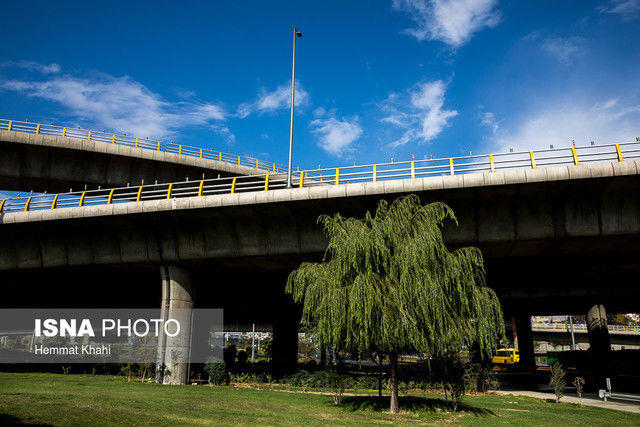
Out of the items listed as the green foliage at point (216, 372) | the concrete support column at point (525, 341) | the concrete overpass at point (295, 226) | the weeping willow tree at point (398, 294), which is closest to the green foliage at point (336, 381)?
the weeping willow tree at point (398, 294)

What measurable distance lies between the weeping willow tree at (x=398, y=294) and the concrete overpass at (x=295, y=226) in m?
5.23

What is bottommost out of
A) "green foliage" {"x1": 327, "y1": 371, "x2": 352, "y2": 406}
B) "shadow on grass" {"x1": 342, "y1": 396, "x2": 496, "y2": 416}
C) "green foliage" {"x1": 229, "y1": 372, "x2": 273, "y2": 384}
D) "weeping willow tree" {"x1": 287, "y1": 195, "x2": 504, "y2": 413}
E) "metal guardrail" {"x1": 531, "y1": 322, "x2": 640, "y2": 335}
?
"green foliage" {"x1": 229, "y1": 372, "x2": 273, "y2": 384}

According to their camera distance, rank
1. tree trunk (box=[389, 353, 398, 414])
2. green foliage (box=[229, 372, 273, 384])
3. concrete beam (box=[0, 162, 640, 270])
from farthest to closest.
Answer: green foliage (box=[229, 372, 273, 384]) < concrete beam (box=[0, 162, 640, 270]) < tree trunk (box=[389, 353, 398, 414])

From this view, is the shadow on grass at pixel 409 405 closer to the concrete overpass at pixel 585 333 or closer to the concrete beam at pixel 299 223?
the concrete beam at pixel 299 223

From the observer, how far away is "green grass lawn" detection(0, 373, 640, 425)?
42.2ft

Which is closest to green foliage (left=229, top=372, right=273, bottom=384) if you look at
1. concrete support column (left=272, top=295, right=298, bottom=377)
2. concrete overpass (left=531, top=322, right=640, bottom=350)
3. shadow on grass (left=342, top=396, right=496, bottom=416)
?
concrete support column (left=272, top=295, right=298, bottom=377)

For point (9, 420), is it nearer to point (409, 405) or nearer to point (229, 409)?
point (229, 409)

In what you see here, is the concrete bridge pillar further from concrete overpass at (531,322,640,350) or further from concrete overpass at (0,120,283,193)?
concrete overpass at (531,322,640,350)

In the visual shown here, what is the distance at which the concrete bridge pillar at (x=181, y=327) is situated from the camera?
24594 millimetres

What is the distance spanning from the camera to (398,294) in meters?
14.9

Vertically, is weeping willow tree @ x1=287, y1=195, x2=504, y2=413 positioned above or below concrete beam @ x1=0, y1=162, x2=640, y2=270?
below

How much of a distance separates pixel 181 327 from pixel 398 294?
625 inches

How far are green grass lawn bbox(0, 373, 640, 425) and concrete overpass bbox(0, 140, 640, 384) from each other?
751cm

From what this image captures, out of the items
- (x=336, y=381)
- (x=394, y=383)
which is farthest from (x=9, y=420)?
(x=394, y=383)
